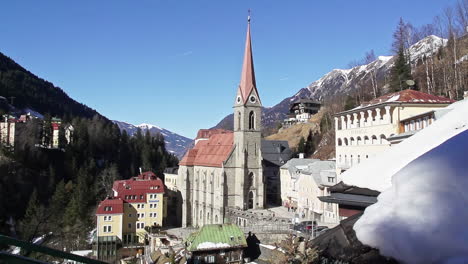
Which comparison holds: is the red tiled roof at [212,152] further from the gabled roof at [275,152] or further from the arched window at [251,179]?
the gabled roof at [275,152]

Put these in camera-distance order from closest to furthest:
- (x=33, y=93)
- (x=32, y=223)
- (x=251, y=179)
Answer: (x=251, y=179), (x=32, y=223), (x=33, y=93)

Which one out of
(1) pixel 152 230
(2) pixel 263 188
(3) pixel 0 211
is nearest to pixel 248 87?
(2) pixel 263 188

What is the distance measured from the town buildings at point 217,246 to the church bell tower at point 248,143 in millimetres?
15846

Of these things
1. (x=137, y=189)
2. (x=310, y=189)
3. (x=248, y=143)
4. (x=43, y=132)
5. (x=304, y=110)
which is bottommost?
(x=137, y=189)

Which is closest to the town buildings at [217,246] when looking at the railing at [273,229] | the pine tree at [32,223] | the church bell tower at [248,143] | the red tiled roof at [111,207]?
the railing at [273,229]

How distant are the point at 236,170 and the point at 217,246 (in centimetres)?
1882

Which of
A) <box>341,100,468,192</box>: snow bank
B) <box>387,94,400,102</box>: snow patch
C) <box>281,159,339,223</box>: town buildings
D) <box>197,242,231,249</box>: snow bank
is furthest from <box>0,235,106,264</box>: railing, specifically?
<box>281,159,339,223</box>: town buildings

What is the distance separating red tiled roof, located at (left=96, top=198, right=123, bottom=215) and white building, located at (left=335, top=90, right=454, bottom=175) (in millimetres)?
28062

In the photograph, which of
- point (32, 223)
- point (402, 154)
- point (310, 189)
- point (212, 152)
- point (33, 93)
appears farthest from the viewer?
point (33, 93)

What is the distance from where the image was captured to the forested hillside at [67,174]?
49.0 metres

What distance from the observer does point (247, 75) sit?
4659 cm

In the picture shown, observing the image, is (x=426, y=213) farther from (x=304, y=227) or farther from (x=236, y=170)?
(x=236, y=170)

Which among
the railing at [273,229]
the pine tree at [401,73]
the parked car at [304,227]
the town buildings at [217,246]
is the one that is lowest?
the town buildings at [217,246]

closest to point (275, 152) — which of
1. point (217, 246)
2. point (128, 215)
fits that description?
point (128, 215)
